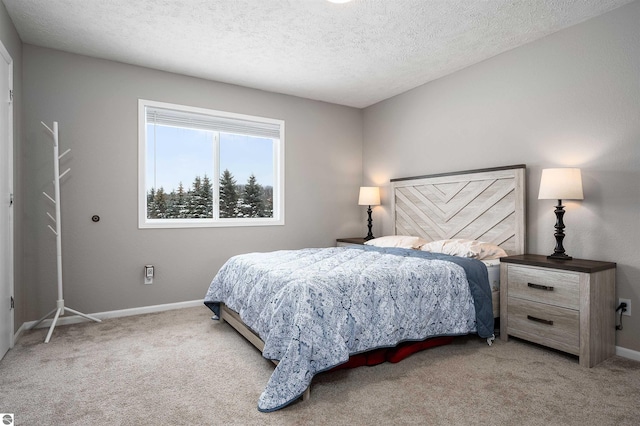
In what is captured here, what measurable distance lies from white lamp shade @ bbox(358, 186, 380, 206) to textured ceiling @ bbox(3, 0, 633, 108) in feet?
4.74

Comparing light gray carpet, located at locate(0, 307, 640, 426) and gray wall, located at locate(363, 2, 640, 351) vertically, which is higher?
gray wall, located at locate(363, 2, 640, 351)

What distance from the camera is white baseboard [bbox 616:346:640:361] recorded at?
2.58m

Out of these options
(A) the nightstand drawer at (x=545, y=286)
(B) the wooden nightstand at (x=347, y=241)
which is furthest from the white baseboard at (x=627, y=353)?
(B) the wooden nightstand at (x=347, y=241)

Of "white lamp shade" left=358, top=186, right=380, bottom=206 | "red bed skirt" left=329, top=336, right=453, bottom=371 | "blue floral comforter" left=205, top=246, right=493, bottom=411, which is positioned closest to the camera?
"blue floral comforter" left=205, top=246, right=493, bottom=411

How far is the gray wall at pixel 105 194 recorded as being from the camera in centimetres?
332

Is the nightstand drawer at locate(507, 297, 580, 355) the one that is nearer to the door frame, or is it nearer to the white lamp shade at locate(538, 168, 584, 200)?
the white lamp shade at locate(538, 168, 584, 200)

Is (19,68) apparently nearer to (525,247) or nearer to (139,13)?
(139,13)

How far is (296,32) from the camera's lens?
307 centimetres

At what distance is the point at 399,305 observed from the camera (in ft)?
8.11

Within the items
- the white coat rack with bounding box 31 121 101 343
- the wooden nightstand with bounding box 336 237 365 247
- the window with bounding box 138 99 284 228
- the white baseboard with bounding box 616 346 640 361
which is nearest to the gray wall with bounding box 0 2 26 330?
the white coat rack with bounding box 31 121 101 343

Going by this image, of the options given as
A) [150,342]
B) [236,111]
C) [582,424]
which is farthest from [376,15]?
[150,342]

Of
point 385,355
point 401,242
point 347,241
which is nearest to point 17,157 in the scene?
point 385,355

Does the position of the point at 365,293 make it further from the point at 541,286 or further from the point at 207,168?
the point at 207,168

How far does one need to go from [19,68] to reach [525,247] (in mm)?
4699
